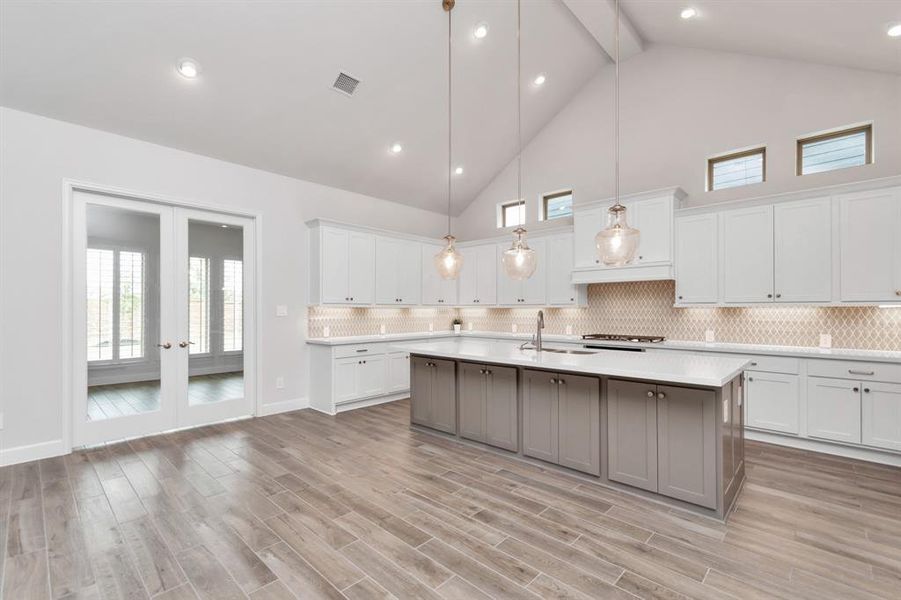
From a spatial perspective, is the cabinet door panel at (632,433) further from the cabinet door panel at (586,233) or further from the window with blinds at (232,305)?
the window with blinds at (232,305)

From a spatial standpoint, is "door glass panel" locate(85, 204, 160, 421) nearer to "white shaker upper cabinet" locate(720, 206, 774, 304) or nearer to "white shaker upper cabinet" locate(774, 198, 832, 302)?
"white shaker upper cabinet" locate(720, 206, 774, 304)

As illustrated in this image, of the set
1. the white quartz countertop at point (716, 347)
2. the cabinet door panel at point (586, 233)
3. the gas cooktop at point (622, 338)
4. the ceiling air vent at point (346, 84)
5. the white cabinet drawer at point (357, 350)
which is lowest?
the white cabinet drawer at point (357, 350)

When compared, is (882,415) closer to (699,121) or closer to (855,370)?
(855,370)

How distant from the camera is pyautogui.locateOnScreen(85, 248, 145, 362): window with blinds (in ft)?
13.4

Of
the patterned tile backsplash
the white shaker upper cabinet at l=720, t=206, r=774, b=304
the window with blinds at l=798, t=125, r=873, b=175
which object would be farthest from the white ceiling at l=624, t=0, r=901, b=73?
the patterned tile backsplash

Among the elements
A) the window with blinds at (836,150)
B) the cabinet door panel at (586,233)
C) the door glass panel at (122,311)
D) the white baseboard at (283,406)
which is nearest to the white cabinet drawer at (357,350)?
the white baseboard at (283,406)

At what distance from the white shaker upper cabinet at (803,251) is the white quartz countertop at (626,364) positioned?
5.13 feet

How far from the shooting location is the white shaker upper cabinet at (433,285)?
691 cm

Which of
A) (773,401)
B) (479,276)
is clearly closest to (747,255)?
(773,401)

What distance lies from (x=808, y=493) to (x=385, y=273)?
17.1ft

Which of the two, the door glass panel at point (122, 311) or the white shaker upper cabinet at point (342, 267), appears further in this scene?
the white shaker upper cabinet at point (342, 267)

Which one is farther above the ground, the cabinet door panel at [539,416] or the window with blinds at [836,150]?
the window with blinds at [836,150]

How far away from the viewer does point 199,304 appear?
4.80 meters

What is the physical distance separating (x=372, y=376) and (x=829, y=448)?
16.6 feet
